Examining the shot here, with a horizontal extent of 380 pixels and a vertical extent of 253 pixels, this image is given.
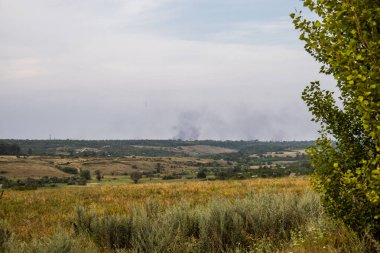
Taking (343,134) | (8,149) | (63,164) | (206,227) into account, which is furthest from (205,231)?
(8,149)

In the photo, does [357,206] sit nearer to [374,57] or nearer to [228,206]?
[374,57]

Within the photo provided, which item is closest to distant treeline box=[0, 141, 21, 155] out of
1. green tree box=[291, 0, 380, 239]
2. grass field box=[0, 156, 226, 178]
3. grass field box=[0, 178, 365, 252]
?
grass field box=[0, 156, 226, 178]

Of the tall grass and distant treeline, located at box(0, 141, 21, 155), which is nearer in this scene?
the tall grass

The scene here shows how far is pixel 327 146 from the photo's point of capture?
6.96 metres

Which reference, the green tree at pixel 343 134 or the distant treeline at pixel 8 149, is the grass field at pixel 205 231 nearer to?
the green tree at pixel 343 134

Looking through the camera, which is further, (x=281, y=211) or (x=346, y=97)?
(x=281, y=211)

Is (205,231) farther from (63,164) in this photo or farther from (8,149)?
(8,149)

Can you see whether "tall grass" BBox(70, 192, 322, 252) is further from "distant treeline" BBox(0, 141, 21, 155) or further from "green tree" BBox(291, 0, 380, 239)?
"distant treeline" BBox(0, 141, 21, 155)

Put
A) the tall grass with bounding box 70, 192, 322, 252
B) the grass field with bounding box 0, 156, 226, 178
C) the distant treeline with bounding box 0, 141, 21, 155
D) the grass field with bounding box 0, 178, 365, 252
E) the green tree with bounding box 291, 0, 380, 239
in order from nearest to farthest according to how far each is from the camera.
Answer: the green tree with bounding box 291, 0, 380, 239
the grass field with bounding box 0, 178, 365, 252
the tall grass with bounding box 70, 192, 322, 252
the grass field with bounding box 0, 156, 226, 178
the distant treeline with bounding box 0, 141, 21, 155

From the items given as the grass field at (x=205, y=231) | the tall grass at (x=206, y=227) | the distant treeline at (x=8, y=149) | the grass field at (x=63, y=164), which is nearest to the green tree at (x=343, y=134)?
the grass field at (x=205, y=231)

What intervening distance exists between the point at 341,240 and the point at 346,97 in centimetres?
283

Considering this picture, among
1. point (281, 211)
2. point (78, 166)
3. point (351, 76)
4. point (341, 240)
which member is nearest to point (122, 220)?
point (281, 211)

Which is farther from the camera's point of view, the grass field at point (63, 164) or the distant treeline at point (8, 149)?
the distant treeline at point (8, 149)

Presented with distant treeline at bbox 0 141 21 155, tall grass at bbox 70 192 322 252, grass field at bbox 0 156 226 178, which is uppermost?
tall grass at bbox 70 192 322 252
